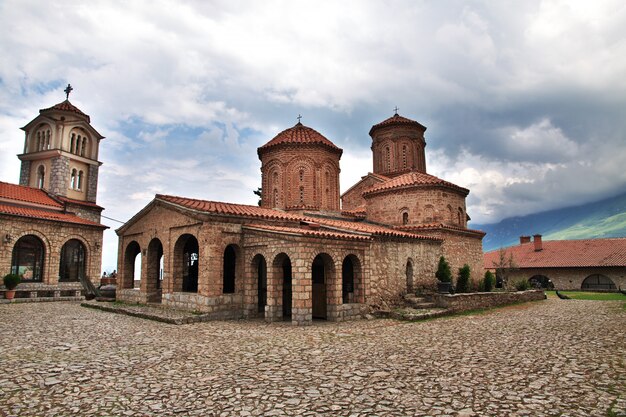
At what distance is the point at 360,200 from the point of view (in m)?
26.7

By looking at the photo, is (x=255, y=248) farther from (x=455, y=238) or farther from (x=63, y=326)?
(x=455, y=238)

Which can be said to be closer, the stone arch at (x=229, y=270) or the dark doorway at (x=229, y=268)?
the stone arch at (x=229, y=270)

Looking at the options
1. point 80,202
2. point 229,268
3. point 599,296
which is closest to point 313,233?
point 229,268

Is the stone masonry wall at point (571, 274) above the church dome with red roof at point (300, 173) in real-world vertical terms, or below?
below

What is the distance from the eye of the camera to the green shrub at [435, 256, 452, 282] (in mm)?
18328

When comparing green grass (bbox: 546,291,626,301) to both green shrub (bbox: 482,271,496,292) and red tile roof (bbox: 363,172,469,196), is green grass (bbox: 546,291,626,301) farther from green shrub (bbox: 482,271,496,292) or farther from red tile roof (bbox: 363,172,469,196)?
red tile roof (bbox: 363,172,469,196)

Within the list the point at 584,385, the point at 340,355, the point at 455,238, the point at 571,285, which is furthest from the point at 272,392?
the point at 571,285

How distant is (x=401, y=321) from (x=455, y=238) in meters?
8.59

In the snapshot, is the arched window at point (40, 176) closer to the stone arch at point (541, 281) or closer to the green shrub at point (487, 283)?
the green shrub at point (487, 283)

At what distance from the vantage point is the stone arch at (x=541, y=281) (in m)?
33.7

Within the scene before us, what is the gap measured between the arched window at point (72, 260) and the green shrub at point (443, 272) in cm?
2052

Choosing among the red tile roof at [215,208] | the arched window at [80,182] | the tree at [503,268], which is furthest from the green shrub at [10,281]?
the tree at [503,268]

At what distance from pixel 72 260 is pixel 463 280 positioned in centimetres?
2318

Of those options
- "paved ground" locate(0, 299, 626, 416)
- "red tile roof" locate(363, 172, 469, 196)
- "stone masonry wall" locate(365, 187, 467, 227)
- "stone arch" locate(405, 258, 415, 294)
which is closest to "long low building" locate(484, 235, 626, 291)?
"stone masonry wall" locate(365, 187, 467, 227)
